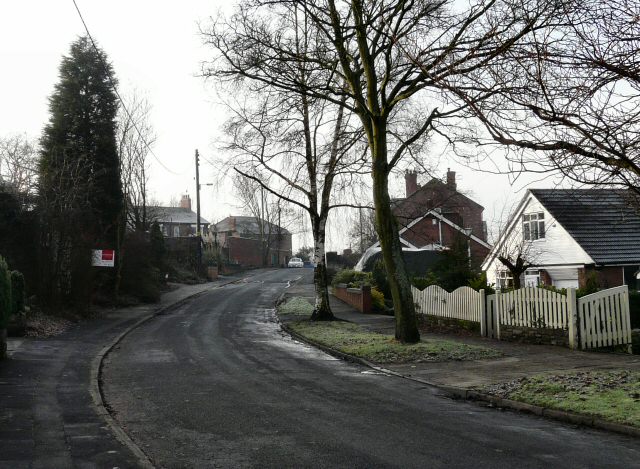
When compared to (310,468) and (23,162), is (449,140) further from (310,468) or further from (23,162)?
(23,162)

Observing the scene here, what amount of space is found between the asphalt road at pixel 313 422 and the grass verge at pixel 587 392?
452 millimetres

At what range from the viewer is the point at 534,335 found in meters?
16.0

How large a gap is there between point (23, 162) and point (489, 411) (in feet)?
180

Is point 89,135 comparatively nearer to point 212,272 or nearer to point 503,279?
point 503,279

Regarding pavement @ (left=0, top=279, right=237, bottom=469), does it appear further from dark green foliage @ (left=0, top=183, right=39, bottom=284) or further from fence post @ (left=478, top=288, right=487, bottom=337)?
fence post @ (left=478, top=288, right=487, bottom=337)

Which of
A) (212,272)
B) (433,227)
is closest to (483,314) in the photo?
(433,227)

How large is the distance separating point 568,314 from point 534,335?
1.38 m

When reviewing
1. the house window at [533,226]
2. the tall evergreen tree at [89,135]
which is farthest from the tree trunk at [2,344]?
the house window at [533,226]

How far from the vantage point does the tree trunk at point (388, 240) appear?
1616cm

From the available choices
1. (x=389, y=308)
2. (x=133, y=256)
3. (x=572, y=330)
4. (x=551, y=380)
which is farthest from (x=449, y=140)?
(x=133, y=256)

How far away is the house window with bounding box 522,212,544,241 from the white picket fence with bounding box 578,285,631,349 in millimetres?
16061

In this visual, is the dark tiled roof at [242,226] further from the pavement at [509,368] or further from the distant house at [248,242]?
Answer: the pavement at [509,368]

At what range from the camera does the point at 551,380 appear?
409 inches

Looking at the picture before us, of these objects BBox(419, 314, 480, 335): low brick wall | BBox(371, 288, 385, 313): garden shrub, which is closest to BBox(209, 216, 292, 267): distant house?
BBox(371, 288, 385, 313): garden shrub
